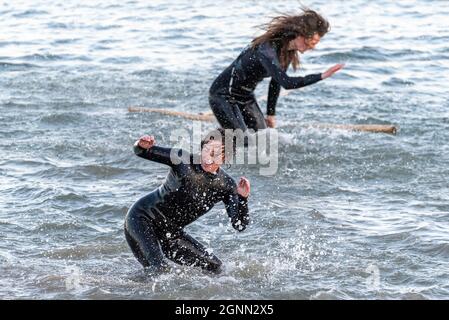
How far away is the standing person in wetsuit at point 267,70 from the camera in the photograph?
942 centimetres

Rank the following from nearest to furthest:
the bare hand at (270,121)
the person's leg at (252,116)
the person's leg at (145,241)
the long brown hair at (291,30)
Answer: the person's leg at (145,241) → the long brown hair at (291,30) → the person's leg at (252,116) → the bare hand at (270,121)

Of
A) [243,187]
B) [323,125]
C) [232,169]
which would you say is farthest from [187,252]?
[323,125]

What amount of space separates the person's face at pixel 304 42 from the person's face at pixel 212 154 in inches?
98.3

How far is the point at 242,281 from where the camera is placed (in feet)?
26.3

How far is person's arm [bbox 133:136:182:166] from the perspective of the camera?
733cm

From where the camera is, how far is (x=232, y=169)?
38.4ft

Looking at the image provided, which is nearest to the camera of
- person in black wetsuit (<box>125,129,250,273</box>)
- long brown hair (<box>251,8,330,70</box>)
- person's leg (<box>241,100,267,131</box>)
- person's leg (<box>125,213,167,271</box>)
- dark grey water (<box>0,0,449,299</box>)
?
person in black wetsuit (<box>125,129,250,273</box>)

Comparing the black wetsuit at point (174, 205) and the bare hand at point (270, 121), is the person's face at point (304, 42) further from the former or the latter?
the black wetsuit at point (174, 205)

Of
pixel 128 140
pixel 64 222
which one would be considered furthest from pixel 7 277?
pixel 128 140

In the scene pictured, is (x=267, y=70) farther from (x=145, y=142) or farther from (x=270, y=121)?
(x=145, y=142)

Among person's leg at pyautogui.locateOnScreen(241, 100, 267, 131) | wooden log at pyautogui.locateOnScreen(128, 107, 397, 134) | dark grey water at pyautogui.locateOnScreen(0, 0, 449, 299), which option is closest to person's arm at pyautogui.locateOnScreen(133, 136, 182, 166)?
dark grey water at pyautogui.locateOnScreen(0, 0, 449, 299)

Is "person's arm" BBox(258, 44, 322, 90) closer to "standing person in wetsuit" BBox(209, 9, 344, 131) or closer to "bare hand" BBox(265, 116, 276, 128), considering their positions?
"standing person in wetsuit" BBox(209, 9, 344, 131)

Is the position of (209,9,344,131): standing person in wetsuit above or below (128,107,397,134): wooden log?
above


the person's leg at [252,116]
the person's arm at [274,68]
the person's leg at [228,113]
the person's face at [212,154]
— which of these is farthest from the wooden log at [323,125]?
the person's face at [212,154]
